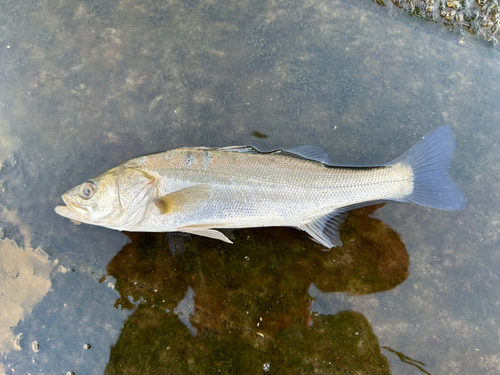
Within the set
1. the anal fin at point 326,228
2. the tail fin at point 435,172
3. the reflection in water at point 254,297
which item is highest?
the tail fin at point 435,172

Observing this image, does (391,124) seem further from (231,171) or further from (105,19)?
(105,19)

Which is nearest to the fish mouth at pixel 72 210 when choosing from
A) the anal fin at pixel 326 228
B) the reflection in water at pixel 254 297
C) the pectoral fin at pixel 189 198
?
the reflection in water at pixel 254 297

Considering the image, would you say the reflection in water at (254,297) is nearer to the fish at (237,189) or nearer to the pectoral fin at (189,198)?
the fish at (237,189)

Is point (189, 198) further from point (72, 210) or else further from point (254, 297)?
point (254, 297)

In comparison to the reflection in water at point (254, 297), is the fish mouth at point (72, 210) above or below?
above

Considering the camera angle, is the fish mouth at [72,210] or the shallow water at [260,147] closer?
the fish mouth at [72,210]

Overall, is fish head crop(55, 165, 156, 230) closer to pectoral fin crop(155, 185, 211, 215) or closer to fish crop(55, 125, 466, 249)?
fish crop(55, 125, 466, 249)
